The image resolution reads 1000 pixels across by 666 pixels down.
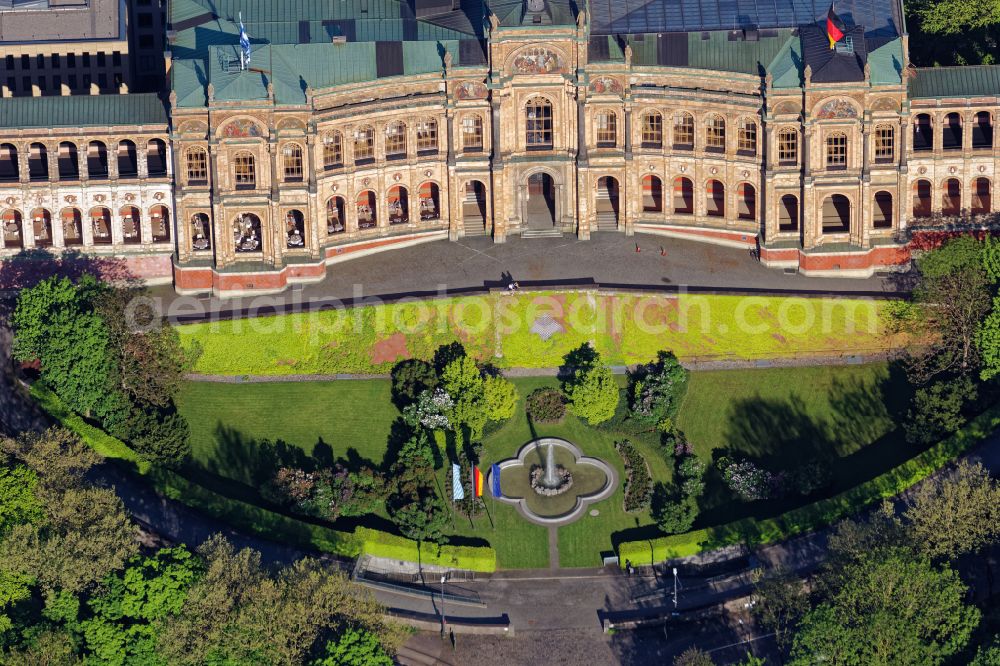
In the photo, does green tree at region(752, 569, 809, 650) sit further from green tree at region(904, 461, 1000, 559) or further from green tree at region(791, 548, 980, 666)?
green tree at region(904, 461, 1000, 559)

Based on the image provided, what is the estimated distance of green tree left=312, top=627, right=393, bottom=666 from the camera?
18012 cm

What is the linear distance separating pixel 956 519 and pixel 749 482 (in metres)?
18.7

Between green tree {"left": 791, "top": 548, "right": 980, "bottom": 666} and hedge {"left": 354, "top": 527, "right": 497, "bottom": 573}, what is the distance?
90.9ft

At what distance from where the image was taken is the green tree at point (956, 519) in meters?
186

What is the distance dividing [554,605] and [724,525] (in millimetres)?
15091

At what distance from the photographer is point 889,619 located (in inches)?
7096

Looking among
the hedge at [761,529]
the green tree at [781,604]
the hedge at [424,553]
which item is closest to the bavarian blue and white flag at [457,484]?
the hedge at [424,553]

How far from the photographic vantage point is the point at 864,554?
184125mm

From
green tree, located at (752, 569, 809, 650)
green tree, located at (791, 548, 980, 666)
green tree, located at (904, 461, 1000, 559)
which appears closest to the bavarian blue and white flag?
green tree, located at (752, 569, 809, 650)

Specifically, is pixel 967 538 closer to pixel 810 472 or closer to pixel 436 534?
pixel 810 472

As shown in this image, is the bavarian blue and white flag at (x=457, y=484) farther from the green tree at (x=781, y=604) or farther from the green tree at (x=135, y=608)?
the green tree at (x=781, y=604)

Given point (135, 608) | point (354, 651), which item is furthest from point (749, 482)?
point (135, 608)

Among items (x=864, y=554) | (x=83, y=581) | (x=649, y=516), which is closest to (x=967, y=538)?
(x=864, y=554)

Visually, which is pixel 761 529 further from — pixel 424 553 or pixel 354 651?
pixel 354 651
